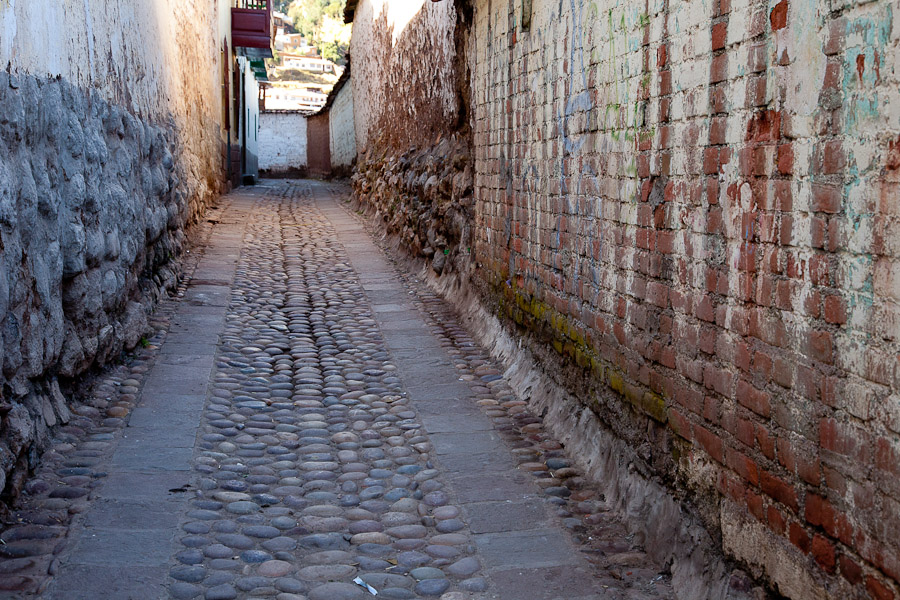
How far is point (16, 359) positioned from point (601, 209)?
102 inches

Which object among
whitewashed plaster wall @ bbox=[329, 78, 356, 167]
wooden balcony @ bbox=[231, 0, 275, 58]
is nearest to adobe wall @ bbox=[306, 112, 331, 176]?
whitewashed plaster wall @ bbox=[329, 78, 356, 167]

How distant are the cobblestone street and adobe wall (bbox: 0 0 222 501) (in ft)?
0.90

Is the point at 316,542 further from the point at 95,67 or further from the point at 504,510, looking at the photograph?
the point at 95,67

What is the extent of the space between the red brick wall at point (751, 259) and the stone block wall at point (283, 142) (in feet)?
87.1

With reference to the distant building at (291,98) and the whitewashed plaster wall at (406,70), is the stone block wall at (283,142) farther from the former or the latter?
the distant building at (291,98)

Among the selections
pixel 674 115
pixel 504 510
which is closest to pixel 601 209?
pixel 674 115

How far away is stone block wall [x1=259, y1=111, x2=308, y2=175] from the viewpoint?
99.1 feet

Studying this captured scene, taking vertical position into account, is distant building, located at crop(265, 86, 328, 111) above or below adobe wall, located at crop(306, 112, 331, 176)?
above

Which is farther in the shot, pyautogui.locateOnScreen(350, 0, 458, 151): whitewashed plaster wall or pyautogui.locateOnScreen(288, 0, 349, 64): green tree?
pyautogui.locateOnScreen(288, 0, 349, 64): green tree

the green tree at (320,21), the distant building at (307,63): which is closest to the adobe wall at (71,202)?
the distant building at (307,63)

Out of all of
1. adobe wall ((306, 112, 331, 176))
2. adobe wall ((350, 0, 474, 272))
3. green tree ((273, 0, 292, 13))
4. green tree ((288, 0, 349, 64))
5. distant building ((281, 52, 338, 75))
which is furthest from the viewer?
green tree ((273, 0, 292, 13))

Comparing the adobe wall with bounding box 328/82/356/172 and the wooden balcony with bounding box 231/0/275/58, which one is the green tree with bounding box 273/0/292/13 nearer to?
the adobe wall with bounding box 328/82/356/172

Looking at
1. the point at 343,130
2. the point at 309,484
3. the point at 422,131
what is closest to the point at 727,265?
the point at 309,484

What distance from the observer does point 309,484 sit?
158 inches
